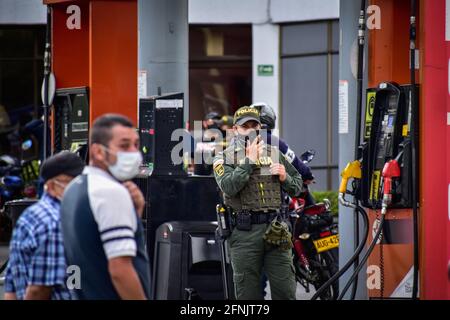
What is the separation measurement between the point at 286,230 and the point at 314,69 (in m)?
12.4

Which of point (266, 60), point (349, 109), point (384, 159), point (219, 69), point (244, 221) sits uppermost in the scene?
point (266, 60)

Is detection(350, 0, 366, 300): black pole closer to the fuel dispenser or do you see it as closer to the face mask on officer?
the fuel dispenser

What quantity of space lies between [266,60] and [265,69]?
16cm

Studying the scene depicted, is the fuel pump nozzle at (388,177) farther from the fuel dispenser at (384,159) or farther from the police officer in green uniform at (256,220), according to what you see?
the police officer in green uniform at (256,220)

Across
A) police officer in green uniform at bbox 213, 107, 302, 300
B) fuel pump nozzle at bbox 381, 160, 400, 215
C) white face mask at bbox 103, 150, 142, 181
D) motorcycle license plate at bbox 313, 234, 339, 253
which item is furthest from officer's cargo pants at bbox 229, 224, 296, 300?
white face mask at bbox 103, 150, 142, 181

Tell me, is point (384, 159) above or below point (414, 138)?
below

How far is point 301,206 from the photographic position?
1146cm

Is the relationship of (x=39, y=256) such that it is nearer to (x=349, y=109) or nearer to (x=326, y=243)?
(x=349, y=109)

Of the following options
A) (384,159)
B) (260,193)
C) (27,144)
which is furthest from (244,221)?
(27,144)

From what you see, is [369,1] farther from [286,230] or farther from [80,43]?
[80,43]

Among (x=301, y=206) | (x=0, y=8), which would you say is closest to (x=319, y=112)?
(x=0, y=8)

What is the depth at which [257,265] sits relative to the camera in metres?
8.74
